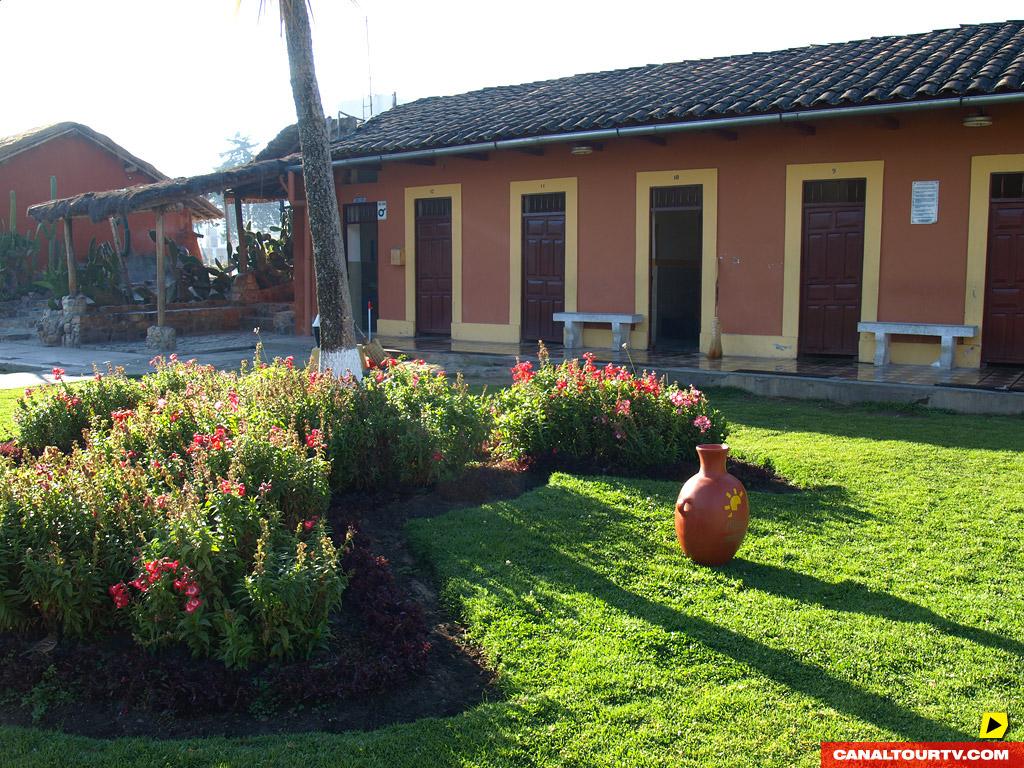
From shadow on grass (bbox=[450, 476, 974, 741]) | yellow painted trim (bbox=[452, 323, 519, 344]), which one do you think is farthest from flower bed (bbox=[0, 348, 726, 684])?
yellow painted trim (bbox=[452, 323, 519, 344])

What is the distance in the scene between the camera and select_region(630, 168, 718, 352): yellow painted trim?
13672mm

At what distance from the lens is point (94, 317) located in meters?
18.8

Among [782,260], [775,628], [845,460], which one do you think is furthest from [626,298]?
[775,628]

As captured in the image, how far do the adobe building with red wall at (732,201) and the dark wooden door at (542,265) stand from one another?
0.11ft

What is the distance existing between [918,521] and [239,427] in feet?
13.9

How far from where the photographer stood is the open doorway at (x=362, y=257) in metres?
18.2

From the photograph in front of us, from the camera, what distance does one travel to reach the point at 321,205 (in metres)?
9.31

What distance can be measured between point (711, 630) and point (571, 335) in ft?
34.7

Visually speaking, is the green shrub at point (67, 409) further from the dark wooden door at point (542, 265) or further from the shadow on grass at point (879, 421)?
the dark wooden door at point (542, 265)

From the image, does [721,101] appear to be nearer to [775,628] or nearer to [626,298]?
[626,298]

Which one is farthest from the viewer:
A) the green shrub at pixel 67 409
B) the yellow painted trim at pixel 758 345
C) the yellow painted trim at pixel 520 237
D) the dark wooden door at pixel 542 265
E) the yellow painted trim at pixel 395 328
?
the yellow painted trim at pixel 395 328

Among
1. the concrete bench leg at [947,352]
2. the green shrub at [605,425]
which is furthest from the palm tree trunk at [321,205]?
the concrete bench leg at [947,352]

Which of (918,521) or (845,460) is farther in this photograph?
(845,460)

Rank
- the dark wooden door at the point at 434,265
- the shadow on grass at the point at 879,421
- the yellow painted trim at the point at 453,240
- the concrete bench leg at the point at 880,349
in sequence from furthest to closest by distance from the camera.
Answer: the dark wooden door at the point at 434,265, the yellow painted trim at the point at 453,240, the concrete bench leg at the point at 880,349, the shadow on grass at the point at 879,421
